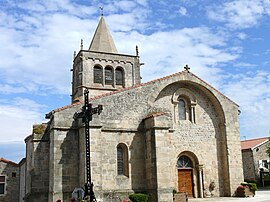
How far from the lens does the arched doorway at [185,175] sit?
79.2ft

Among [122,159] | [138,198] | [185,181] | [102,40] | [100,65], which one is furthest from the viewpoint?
[102,40]

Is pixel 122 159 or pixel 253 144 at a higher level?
pixel 253 144

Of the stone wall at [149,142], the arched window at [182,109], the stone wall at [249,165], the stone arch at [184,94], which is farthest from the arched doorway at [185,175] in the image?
the stone wall at [249,165]

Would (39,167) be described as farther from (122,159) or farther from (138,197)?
(138,197)

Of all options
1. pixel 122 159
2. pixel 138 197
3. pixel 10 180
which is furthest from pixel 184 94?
pixel 10 180

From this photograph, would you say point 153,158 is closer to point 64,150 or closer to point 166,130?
point 166,130

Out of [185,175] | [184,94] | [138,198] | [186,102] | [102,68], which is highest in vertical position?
[102,68]

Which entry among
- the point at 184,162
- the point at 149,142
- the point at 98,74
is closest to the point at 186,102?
the point at 184,162

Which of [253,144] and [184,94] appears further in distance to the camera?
[253,144]

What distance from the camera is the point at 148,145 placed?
21703 mm

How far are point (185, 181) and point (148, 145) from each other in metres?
4.68

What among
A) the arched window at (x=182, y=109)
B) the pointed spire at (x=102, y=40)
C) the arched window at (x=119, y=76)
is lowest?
the arched window at (x=182, y=109)

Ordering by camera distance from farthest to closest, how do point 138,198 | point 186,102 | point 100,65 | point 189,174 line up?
point 100,65, point 186,102, point 189,174, point 138,198

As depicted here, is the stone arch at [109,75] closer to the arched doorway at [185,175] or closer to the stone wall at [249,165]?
the arched doorway at [185,175]
